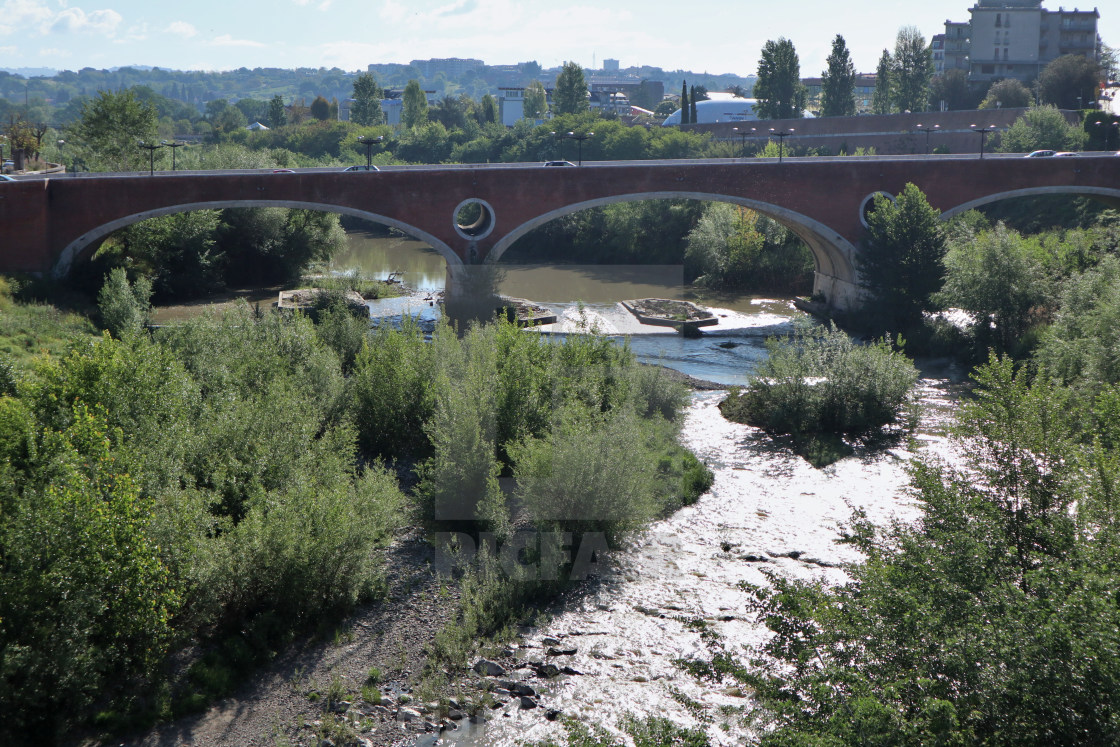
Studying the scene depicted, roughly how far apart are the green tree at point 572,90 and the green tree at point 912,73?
2740 centimetres

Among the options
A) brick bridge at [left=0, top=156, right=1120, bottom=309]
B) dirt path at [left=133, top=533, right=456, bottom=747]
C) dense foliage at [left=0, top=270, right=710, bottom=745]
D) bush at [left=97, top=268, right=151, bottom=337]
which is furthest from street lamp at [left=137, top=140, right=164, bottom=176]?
dirt path at [left=133, top=533, right=456, bottom=747]

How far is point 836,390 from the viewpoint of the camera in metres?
21.2

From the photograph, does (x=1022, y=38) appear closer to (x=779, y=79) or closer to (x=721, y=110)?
(x=779, y=79)

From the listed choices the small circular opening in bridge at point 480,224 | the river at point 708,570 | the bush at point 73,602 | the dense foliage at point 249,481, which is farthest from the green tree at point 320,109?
the bush at point 73,602

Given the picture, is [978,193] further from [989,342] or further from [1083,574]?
[1083,574]

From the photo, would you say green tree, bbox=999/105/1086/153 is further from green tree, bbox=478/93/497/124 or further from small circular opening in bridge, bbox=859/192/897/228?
green tree, bbox=478/93/497/124

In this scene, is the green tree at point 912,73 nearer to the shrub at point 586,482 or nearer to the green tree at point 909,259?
the green tree at point 909,259

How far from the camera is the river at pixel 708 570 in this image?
439 inches

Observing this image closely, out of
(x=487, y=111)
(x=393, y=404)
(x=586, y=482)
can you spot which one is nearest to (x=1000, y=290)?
(x=586, y=482)

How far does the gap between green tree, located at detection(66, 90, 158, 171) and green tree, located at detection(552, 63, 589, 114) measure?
165 ft

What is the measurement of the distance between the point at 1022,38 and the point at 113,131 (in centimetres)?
6693

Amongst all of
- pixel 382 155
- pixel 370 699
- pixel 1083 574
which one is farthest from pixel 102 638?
pixel 382 155

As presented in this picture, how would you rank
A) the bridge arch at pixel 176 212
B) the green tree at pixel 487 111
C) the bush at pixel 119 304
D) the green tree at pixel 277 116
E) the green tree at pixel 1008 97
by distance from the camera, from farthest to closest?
the green tree at pixel 277 116 < the green tree at pixel 487 111 < the green tree at pixel 1008 97 < the bridge arch at pixel 176 212 < the bush at pixel 119 304

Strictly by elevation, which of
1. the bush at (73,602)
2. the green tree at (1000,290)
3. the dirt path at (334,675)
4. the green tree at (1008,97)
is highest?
the green tree at (1008,97)
